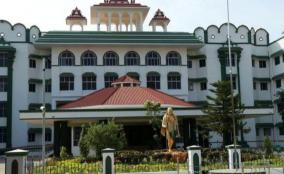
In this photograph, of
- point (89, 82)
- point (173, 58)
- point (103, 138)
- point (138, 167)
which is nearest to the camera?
point (138, 167)

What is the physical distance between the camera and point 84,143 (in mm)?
29344

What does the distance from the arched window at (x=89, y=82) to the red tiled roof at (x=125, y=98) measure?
6.24 metres

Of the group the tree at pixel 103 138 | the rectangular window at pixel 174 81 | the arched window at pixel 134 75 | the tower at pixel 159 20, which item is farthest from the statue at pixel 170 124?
the tower at pixel 159 20

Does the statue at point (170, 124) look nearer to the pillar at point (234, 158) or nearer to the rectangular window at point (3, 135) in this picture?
the pillar at point (234, 158)

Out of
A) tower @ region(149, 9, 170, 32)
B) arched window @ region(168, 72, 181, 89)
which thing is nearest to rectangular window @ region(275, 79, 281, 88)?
Result: arched window @ region(168, 72, 181, 89)

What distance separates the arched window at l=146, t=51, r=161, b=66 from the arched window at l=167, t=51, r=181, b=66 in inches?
40.4

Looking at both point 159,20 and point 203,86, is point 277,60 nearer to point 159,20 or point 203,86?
point 203,86

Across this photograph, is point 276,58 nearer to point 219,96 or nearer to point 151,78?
point 151,78

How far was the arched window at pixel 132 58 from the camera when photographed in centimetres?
4644

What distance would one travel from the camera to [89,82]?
45.6 metres

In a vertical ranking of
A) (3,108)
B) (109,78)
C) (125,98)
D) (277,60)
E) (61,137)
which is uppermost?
(277,60)

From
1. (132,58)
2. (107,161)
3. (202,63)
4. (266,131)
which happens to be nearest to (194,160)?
(107,161)

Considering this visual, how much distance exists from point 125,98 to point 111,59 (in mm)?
10283

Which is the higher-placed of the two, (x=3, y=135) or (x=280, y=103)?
(x=280, y=103)
